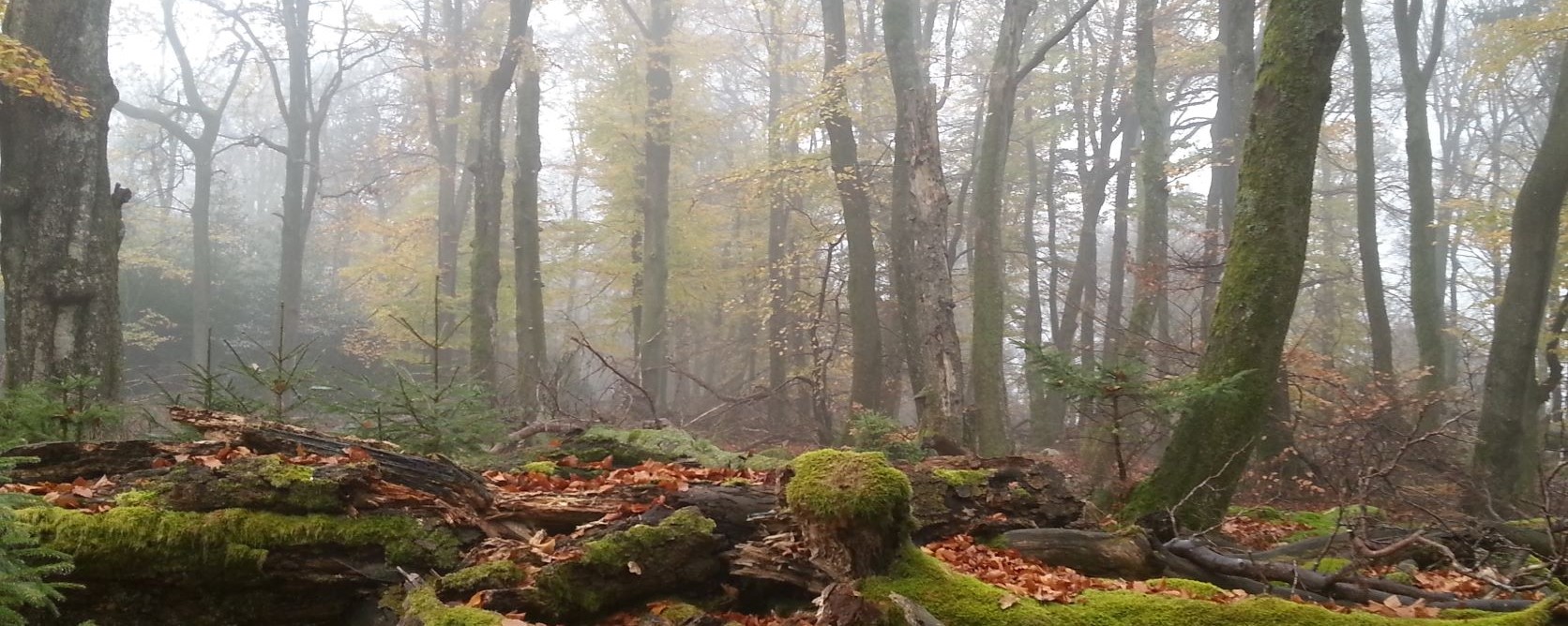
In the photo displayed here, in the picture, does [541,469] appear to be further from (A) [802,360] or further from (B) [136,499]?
(A) [802,360]

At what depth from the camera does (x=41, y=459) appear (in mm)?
4457

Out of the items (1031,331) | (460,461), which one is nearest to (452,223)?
(1031,331)

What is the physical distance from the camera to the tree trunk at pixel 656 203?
18.2 meters

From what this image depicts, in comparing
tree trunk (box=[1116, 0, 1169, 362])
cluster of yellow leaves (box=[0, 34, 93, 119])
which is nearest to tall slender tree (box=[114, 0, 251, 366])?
cluster of yellow leaves (box=[0, 34, 93, 119])

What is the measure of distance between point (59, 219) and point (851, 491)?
8777 millimetres

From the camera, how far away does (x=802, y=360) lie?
67.3 feet

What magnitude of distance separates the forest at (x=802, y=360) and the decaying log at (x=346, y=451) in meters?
0.03

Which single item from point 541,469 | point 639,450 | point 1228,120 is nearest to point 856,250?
point 639,450

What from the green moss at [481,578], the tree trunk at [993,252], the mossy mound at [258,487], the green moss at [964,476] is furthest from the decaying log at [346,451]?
the tree trunk at [993,252]

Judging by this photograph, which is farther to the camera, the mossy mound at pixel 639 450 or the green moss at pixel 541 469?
the mossy mound at pixel 639 450

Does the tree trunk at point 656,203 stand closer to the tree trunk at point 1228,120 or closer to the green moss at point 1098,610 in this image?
the tree trunk at point 1228,120

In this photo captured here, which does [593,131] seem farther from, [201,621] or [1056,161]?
[201,621]

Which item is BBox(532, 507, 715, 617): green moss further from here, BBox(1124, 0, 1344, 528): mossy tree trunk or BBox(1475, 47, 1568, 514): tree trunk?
BBox(1475, 47, 1568, 514): tree trunk

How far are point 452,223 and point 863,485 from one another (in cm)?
2127
